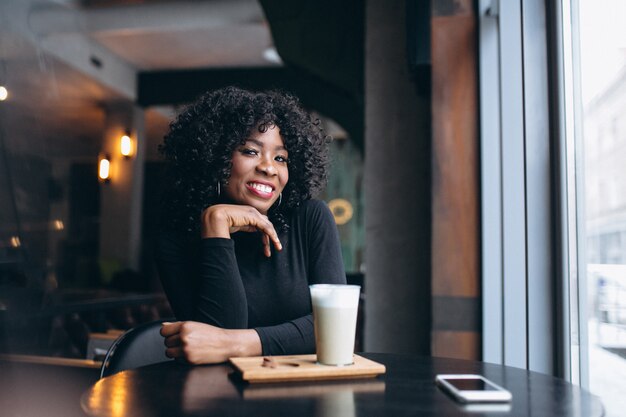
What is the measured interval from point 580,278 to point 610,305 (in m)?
0.23

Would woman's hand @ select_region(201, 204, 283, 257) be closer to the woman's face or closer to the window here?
the woman's face

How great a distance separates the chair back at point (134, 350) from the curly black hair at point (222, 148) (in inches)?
12.2

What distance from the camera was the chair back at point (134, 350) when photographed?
4.19ft

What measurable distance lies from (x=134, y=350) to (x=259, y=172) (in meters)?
0.52

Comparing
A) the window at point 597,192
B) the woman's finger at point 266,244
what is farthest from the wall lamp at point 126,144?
the window at point 597,192

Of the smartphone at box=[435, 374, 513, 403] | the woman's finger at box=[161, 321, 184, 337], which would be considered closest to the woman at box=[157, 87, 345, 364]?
the woman's finger at box=[161, 321, 184, 337]

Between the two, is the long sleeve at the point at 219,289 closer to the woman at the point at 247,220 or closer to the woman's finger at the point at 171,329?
the woman at the point at 247,220

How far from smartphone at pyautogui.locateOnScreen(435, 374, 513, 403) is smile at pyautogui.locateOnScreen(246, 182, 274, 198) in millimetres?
721

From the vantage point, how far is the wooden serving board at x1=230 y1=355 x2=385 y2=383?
922 millimetres

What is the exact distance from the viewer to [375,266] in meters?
2.54

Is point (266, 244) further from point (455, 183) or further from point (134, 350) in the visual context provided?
point (455, 183)

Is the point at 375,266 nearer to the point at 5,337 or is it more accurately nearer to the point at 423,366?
the point at 423,366

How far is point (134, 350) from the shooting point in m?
1.32

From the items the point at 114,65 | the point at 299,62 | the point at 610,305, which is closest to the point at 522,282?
the point at 610,305
